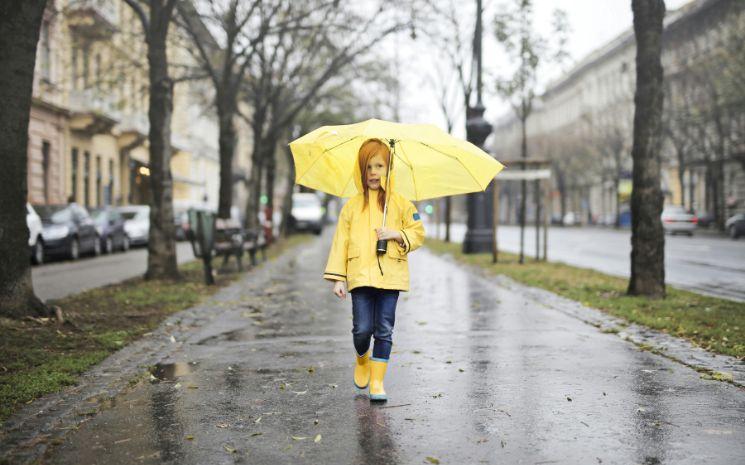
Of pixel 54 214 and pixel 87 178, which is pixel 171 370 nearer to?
pixel 54 214

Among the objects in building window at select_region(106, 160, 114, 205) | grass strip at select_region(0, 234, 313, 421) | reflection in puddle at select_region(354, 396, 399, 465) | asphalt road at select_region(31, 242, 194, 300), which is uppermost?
building window at select_region(106, 160, 114, 205)

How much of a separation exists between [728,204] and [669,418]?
47.7 m

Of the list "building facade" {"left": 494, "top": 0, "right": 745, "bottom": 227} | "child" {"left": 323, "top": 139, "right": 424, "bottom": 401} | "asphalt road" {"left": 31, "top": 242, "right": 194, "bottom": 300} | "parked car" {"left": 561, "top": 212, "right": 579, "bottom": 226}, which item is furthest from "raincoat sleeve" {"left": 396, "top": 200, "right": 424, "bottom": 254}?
"parked car" {"left": 561, "top": 212, "right": 579, "bottom": 226}

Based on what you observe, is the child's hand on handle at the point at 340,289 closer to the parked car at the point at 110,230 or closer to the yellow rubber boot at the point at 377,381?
the yellow rubber boot at the point at 377,381

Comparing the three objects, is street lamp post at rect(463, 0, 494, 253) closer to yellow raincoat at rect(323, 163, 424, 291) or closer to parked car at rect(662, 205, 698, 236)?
yellow raincoat at rect(323, 163, 424, 291)

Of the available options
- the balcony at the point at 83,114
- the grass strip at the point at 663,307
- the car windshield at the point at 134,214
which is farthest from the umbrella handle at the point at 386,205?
the balcony at the point at 83,114

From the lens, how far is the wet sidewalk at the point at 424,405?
443 cm

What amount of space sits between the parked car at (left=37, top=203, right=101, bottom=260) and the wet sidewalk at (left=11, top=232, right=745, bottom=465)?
1382cm

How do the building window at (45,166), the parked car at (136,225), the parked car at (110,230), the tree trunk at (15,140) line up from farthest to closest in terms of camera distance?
the building window at (45,166), the parked car at (136,225), the parked car at (110,230), the tree trunk at (15,140)

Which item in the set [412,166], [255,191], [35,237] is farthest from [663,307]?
[255,191]

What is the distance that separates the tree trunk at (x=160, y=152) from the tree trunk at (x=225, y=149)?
730 cm

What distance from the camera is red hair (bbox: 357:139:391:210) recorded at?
5.56m

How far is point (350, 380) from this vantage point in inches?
249

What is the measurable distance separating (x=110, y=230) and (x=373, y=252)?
23541mm
